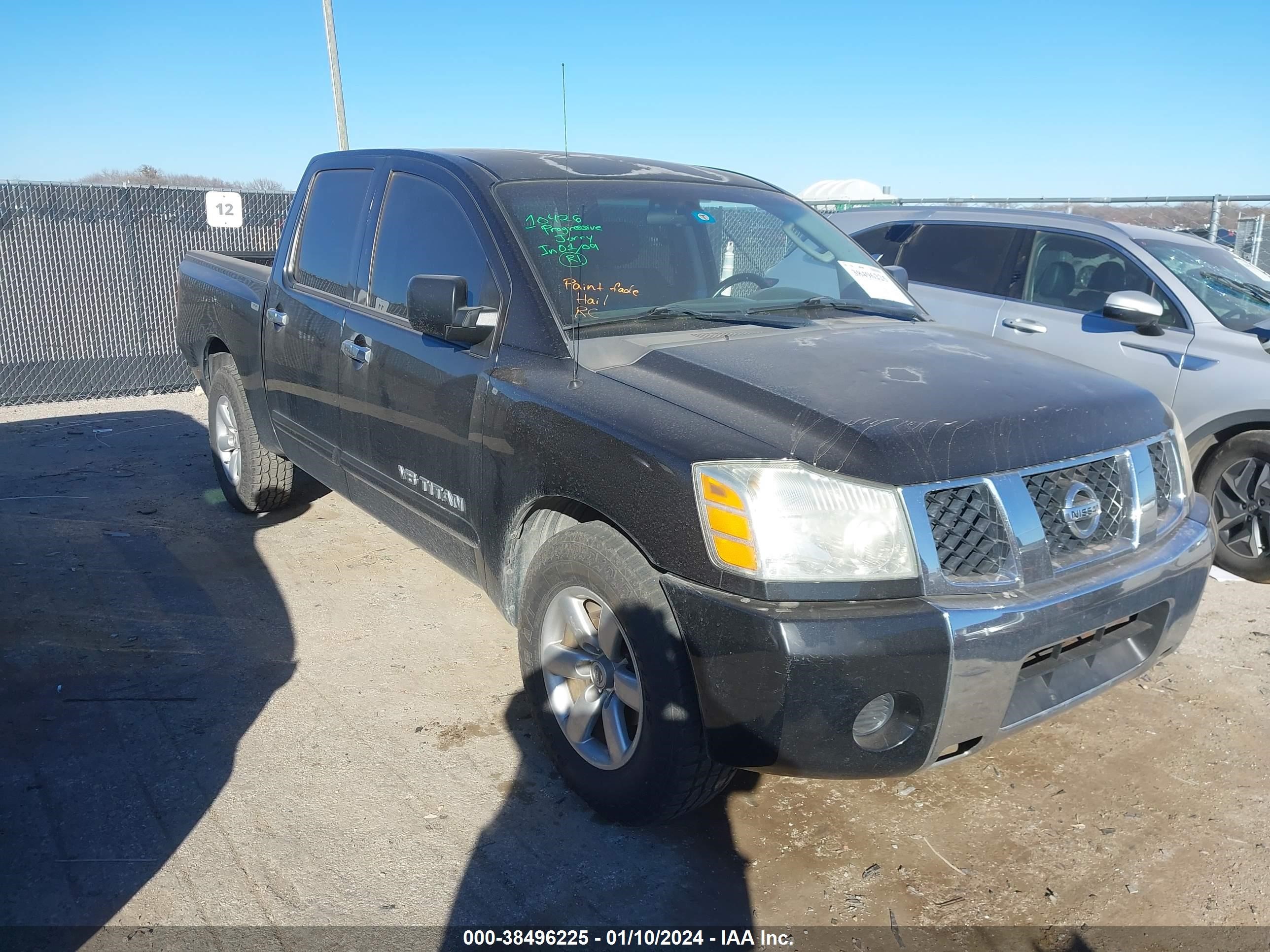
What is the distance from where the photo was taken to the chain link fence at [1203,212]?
9.48 m

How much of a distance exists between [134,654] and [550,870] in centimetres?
225

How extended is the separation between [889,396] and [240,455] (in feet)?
13.5

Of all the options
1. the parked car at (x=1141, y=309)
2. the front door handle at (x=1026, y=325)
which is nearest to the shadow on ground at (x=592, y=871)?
→ the parked car at (x=1141, y=309)

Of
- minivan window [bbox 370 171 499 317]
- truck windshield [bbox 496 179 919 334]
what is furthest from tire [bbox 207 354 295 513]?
truck windshield [bbox 496 179 919 334]

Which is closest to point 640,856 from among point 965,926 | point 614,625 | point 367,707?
point 614,625

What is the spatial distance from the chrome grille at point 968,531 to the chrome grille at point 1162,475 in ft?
2.54

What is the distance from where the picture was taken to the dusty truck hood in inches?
92.7

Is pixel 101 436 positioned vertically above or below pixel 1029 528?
below

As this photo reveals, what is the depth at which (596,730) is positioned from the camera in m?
2.89

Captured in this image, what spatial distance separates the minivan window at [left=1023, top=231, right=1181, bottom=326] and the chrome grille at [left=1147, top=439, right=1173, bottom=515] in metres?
2.83

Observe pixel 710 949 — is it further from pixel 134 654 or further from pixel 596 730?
pixel 134 654

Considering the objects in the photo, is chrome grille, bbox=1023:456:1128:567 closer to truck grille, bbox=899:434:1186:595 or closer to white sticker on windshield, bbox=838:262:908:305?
truck grille, bbox=899:434:1186:595

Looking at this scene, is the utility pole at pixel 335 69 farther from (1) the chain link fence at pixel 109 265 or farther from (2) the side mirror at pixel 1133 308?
(2) the side mirror at pixel 1133 308

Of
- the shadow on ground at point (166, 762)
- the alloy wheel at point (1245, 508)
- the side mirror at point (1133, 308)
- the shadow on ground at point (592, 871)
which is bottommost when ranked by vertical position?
the shadow on ground at point (592, 871)
